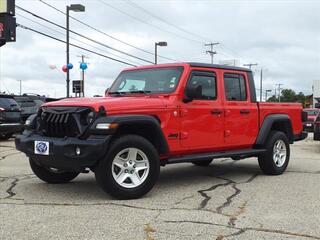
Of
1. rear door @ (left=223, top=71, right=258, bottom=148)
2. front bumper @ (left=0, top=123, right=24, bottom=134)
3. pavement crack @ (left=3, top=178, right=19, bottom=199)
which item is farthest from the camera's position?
front bumper @ (left=0, top=123, right=24, bottom=134)

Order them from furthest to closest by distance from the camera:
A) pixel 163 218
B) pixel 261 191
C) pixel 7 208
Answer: pixel 261 191 < pixel 7 208 < pixel 163 218

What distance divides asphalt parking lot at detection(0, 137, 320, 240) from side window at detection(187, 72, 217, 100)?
1.44 metres

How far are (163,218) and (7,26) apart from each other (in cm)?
1249

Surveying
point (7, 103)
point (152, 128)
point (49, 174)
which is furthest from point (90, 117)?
point (7, 103)

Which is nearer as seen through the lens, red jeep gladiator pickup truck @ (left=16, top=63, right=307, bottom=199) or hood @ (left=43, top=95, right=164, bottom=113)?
red jeep gladiator pickup truck @ (left=16, top=63, right=307, bottom=199)

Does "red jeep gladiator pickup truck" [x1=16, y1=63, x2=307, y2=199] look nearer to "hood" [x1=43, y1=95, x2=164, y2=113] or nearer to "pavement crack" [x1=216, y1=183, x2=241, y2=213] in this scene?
"hood" [x1=43, y1=95, x2=164, y2=113]

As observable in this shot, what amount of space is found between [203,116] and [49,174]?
2578 millimetres

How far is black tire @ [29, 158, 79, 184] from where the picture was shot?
311 inches

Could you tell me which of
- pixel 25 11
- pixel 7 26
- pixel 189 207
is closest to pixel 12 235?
pixel 189 207

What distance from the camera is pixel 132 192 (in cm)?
677

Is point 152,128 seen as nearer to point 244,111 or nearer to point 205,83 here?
point 205,83

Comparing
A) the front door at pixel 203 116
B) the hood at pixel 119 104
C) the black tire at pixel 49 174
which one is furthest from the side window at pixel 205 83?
the black tire at pixel 49 174

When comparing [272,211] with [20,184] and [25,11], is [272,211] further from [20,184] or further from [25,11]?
[25,11]

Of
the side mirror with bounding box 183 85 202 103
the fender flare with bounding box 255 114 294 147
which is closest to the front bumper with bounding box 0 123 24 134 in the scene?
the fender flare with bounding box 255 114 294 147
